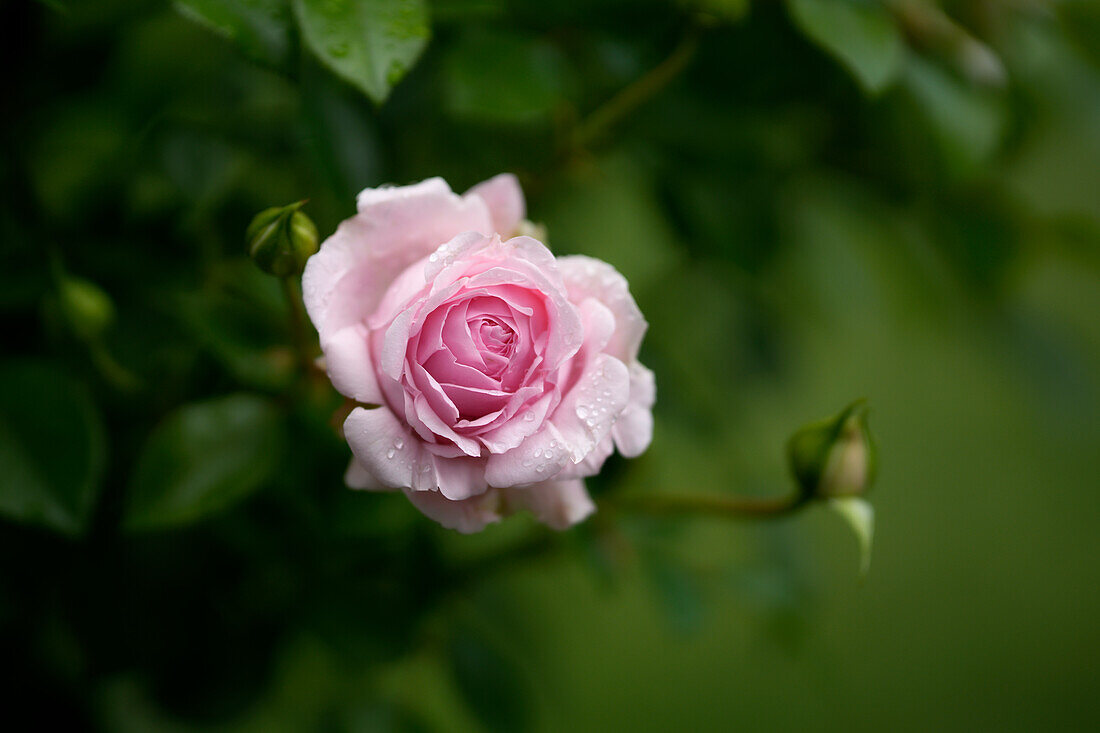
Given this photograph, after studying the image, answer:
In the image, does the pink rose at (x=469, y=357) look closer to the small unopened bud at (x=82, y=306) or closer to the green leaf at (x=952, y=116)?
the small unopened bud at (x=82, y=306)

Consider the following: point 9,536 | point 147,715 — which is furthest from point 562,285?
point 147,715

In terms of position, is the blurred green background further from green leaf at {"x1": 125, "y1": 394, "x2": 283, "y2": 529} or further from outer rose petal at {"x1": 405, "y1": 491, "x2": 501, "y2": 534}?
outer rose petal at {"x1": 405, "y1": 491, "x2": 501, "y2": 534}

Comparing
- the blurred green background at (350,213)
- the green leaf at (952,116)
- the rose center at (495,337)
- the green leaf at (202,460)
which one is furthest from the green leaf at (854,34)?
the green leaf at (202,460)

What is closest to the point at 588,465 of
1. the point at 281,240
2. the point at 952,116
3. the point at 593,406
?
the point at 593,406

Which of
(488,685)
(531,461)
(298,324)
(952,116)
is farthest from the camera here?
(488,685)

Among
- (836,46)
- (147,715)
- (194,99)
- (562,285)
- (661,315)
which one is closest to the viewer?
(562,285)

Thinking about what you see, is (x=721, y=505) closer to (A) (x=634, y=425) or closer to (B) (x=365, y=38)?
(A) (x=634, y=425)

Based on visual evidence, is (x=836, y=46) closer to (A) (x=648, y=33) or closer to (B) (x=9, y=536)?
(A) (x=648, y=33)

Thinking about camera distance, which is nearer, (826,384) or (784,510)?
(784,510)
